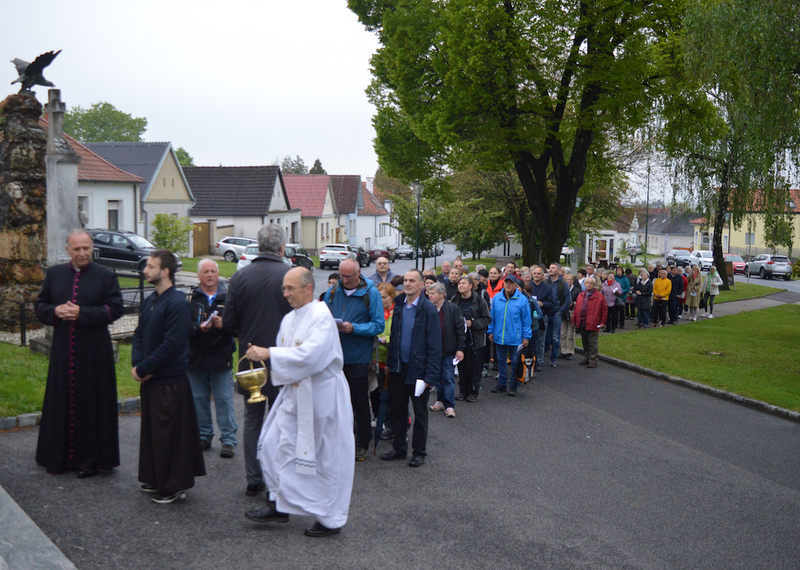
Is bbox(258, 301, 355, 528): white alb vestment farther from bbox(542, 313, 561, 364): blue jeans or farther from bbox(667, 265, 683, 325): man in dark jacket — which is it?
bbox(667, 265, 683, 325): man in dark jacket

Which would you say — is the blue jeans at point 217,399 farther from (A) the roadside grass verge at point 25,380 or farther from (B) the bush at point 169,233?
(B) the bush at point 169,233

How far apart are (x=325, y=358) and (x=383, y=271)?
585 centimetres

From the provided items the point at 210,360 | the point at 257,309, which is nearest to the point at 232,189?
the point at 210,360

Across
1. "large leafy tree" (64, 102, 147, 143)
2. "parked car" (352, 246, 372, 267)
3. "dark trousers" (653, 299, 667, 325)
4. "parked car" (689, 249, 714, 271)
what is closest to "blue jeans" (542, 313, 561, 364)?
"dark trousers" (653, 299, 667, 325)

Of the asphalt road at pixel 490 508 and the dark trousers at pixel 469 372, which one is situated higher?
the dark trousers at pixel 469 372

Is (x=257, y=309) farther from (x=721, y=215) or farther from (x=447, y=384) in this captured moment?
(x=721, y=215)

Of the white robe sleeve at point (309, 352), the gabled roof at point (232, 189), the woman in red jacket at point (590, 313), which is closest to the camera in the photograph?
the white robe sleeve at point (309, 352)

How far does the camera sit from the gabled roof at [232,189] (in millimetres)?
51281

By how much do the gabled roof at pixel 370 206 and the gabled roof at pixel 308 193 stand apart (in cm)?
1296

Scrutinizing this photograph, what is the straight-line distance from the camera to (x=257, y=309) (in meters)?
5.71

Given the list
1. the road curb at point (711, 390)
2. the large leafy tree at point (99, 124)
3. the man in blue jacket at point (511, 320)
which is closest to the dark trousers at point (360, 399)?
the man in blue jacket at point (511, 320)

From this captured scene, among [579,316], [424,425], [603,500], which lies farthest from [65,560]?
[579,316]

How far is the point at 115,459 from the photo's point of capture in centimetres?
611

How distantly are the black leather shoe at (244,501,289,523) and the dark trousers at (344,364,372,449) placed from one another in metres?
1.73
